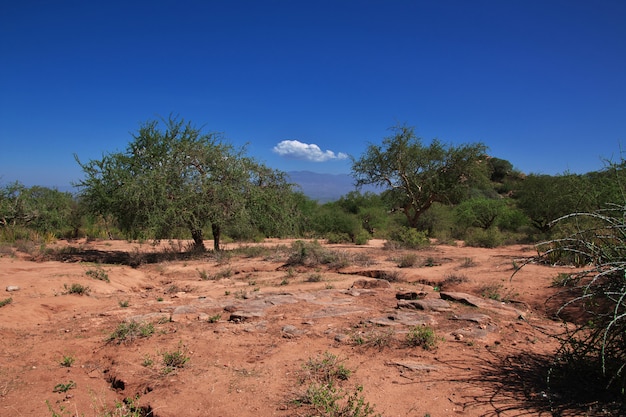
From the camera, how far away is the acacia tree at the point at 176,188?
47.1 ft

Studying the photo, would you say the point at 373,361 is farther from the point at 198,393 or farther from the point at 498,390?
the point at 198,393

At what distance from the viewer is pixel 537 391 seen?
3863mm

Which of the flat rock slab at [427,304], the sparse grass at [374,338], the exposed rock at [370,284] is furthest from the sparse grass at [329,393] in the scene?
the exposed rock at [370,284]

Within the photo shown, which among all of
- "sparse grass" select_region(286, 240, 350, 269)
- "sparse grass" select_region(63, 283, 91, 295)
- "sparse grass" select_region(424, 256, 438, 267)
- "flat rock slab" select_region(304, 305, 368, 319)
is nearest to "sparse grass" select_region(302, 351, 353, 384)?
"flat rock slab" select_region(304, 305, 368, 319)

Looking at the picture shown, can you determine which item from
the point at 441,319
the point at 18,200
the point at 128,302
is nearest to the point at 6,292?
the point at 128,302

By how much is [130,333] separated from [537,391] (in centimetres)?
Result: 530

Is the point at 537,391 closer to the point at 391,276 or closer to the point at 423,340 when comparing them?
the point at 423,340

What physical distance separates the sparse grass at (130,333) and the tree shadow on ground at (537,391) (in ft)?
14.5

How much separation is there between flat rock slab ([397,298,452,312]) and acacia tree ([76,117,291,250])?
30.2ft

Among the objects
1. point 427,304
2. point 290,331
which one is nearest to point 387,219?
point 427,304

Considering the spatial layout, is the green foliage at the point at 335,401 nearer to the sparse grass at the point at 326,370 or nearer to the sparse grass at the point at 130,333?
the sparse grass at the point at 326,370

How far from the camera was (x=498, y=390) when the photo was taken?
3953mm

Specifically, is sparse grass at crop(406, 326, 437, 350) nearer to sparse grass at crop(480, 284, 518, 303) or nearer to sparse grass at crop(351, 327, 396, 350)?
sparse grass at crop(351, 327, 396, 350)

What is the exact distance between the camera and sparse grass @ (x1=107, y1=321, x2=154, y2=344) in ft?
18.6
